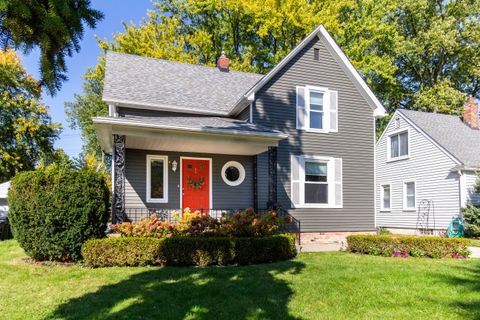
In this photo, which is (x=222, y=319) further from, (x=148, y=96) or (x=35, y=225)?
(x=148, y=96)

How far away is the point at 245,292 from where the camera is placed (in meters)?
5.27

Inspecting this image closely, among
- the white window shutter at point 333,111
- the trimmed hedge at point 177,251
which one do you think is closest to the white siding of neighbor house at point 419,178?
the white window shutter at point 333,111

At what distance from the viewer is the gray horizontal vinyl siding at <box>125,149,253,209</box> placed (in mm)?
10914

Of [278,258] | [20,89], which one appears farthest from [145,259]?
[20,89]

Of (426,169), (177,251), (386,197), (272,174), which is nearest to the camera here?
(177,251)

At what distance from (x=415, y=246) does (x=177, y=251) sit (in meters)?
5.91

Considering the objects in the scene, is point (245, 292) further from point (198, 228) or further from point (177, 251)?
point (198, 228)

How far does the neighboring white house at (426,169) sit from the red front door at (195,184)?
10.8 meters

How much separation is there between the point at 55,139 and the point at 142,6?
11913 millimetres

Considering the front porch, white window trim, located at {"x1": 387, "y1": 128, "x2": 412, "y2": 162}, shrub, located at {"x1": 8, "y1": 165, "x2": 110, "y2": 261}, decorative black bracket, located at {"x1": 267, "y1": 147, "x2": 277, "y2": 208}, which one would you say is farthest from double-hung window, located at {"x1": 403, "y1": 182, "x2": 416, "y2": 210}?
shrub, located at {"x1": 8, "y1": 165, "x2": 110, "y2": 261}

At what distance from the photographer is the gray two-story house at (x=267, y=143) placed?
36.3 ft

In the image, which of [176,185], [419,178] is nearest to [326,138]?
[176,185]

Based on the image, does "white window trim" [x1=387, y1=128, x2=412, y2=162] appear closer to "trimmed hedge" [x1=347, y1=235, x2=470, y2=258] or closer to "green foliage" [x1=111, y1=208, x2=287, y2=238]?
"trimmed hedge" [x1=347, y1=235, x2=470, y2=258]

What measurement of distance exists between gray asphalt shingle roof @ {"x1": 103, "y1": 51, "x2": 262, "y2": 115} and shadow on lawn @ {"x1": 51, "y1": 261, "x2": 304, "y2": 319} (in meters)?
6.67
